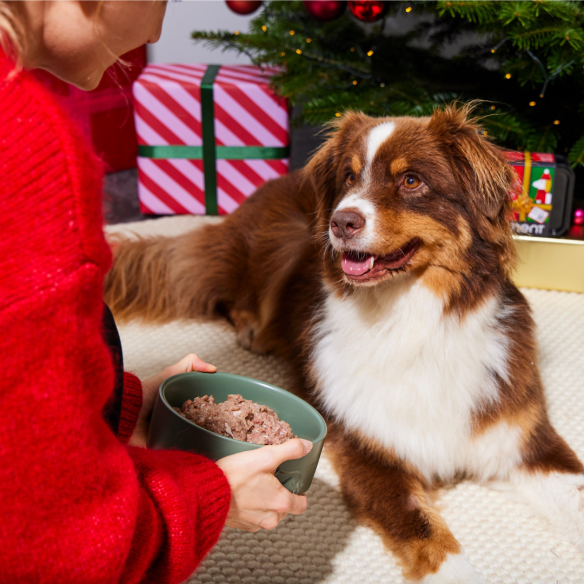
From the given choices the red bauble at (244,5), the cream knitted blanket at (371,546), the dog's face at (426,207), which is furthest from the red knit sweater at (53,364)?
the red bauble at (244,5)

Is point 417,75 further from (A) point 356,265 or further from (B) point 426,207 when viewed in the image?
(A) point 356,265

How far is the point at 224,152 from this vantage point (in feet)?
11.1

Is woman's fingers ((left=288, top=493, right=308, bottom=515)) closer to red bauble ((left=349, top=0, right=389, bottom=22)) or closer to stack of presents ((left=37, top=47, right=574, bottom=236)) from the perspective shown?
red bauble ((left=349, top=0, right=389, bottom=22))

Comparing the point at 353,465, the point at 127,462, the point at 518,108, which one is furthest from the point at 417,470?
the point at 518,108

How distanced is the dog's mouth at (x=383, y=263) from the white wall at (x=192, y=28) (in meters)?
2.97

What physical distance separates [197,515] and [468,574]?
68 cm

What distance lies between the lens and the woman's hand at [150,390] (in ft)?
4.55

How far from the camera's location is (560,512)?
4.90ft

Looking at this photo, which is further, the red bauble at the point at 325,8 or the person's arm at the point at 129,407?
the red bauble at the point at 325,8

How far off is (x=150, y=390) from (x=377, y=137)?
86 cm

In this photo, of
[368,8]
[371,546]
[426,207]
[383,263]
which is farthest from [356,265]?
[368,8]

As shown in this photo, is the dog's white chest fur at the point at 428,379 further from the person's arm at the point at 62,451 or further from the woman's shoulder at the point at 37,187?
the woman's shoulder at the point at 37,187

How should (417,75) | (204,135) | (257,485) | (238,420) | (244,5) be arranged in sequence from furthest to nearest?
(204,135), (417,75), (244,5), (238,420), (257,485)

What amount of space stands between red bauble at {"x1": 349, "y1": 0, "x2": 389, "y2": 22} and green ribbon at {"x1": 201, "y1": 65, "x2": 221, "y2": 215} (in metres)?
1.06
